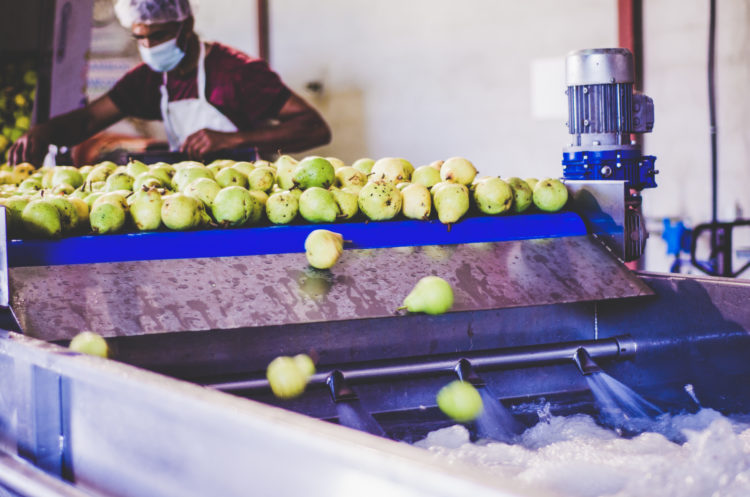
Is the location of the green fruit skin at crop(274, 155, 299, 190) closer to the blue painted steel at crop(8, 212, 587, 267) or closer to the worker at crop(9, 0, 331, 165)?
the blue painted steel at crop(8, 212, 587, 267)

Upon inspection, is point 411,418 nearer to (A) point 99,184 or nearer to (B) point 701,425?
(B) point 701,425

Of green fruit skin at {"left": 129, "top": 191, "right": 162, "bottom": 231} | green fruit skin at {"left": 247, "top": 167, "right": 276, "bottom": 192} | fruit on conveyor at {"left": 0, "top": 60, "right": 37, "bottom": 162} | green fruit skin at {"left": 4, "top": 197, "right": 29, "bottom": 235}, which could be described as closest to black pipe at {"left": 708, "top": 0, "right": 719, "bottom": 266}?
green fruit skin at {"left": 247, "top": 167, "right": 276, "bottom": 192}

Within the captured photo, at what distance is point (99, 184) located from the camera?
8.10 feet

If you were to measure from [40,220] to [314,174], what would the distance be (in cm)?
76

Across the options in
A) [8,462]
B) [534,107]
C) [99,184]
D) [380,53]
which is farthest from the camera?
[380,53]

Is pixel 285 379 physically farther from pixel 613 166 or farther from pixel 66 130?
pixel 66 130

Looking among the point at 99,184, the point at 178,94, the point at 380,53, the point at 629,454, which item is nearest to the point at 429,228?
the point at 629,454

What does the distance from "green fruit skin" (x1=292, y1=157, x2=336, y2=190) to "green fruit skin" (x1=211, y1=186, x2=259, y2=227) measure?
26 cm

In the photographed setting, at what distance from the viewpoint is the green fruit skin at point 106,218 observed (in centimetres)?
197

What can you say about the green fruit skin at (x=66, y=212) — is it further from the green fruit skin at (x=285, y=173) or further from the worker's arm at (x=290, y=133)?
the worker's arm at (x=290, y=133)

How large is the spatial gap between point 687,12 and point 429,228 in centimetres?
372

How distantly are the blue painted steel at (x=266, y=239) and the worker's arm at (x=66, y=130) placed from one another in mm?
2964

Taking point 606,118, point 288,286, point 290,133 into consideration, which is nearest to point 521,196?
point 606,118

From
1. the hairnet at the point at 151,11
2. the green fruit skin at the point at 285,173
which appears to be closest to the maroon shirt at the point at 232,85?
the hairnet at the point at 151,11
